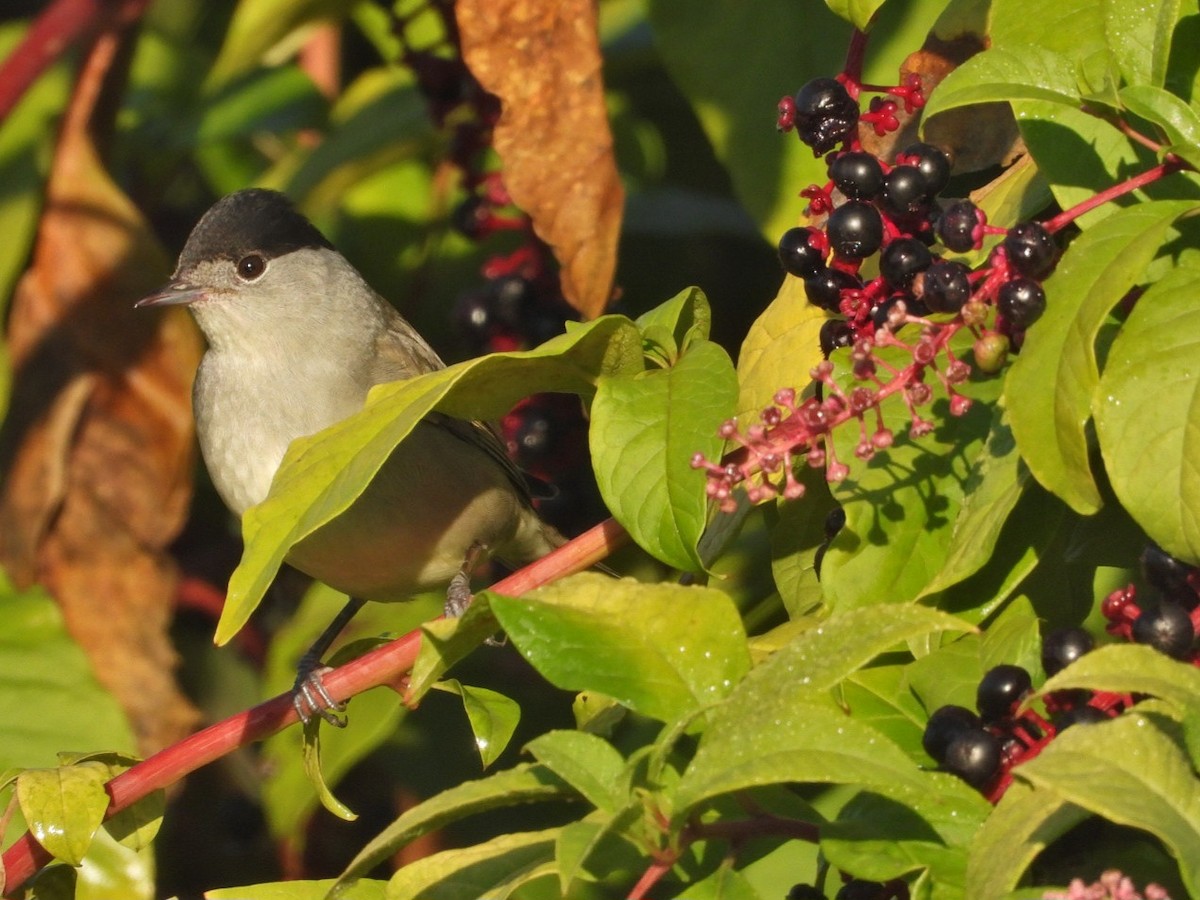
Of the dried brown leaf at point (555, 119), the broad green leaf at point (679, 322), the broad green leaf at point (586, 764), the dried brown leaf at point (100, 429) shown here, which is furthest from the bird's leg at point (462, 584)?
the broad green leaf at point (586, 764)

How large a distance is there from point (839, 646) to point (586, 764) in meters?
0.31

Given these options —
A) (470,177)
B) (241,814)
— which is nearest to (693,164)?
(470,177)

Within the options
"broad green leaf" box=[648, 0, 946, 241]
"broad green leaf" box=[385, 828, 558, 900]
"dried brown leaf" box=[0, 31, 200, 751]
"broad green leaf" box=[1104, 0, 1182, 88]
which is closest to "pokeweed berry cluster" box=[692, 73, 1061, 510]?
"broad green leaf" box=[1104, 0, 1182, 88]

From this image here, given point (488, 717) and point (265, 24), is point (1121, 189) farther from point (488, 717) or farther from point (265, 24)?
point (265, 24)

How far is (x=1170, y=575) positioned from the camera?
1.84 m

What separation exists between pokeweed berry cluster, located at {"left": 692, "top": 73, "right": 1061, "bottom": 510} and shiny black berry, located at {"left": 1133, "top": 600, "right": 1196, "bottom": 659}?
1.04ft

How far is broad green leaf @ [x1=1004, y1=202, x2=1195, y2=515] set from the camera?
67.1 inches

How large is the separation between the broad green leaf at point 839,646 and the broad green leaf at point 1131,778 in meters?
0.18

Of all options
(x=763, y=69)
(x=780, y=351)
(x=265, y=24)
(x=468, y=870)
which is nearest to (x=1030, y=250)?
(x=780, y=351)

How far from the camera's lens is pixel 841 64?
3.32m

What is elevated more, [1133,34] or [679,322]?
[1133,34]

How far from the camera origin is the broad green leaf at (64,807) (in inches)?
87.9

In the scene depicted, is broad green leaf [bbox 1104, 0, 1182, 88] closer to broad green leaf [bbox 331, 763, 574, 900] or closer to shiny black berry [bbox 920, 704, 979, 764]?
shiny black berry [bbox 920, 704, 979, 764]

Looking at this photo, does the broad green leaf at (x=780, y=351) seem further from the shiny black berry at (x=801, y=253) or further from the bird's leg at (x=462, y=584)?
the bird's leg at (x=462, y=584)
